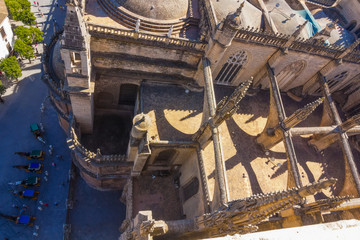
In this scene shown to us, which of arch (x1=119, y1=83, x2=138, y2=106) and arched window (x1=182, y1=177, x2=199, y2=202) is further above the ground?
arch (x1=119, y1=83, x2=138, y2=106)

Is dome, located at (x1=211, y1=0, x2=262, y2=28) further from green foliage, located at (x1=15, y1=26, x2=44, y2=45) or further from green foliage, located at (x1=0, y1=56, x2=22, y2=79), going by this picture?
green foliage, located at (x1=15, y1=26, x2=44, y2=45)

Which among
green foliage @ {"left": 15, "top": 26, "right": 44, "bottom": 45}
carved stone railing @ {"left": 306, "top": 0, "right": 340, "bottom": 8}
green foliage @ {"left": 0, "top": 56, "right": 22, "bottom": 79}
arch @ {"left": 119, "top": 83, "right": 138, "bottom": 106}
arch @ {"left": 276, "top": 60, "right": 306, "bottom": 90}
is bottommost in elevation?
arch @ {"left": 119, "top": 83, "right": 138, "bottom": 106}

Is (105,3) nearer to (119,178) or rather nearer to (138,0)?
(138,0)

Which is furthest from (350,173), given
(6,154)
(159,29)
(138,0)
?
(6,154)

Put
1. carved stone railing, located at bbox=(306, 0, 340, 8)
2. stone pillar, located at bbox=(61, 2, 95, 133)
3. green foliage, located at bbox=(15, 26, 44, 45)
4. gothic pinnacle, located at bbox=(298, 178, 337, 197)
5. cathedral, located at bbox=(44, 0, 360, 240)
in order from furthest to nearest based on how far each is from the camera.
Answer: green foliage, located at bbox=(15, 26, 44, 45) → carved stone railing, located at bbox=(306, 0, 340, 8) → cathedral, located at bbox=(44, 0, 360, 240) → stone pillar, located at bbox=(61, 2, 95, 133) → gothic pinnacle, located at bbox=(298, 178, 337, 197)

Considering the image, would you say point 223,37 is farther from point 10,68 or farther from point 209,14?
point 10,68

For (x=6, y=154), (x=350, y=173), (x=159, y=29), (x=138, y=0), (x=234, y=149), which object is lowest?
(x=350, y=173)

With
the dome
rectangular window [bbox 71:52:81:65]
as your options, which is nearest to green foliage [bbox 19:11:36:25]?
rectangular window [bbox 71:52:81:65]
